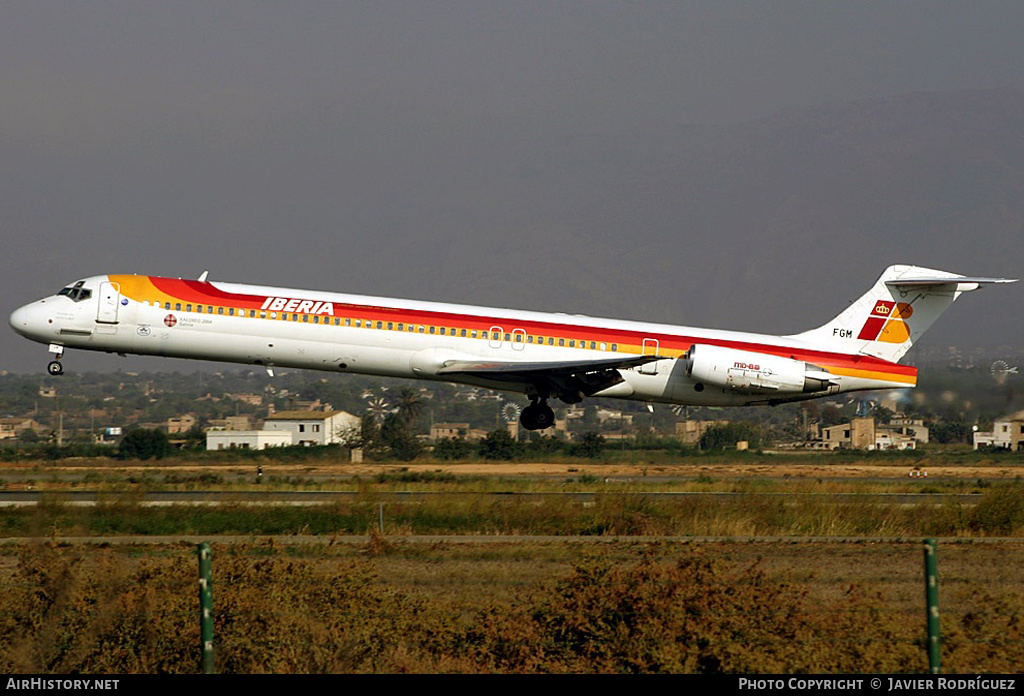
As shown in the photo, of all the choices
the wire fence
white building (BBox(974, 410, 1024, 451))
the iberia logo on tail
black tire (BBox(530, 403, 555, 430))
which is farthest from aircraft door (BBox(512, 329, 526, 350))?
white building (BBox(974, 410, 1024, 451))

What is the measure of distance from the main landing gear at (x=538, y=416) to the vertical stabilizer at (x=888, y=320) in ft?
25.2

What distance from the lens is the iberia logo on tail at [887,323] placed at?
112 feet

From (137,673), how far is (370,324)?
20.6m

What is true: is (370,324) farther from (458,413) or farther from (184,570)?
(458,413)

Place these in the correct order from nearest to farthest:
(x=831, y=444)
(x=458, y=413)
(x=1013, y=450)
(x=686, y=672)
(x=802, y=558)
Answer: (x=686, y=672) < (x=802, y=558) < (x=1013, y=450) < (x=831, y=444) < (x=458, y=413)

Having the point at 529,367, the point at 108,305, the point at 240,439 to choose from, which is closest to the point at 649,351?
the point at 529,367

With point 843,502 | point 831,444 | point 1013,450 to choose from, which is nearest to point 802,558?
point 843,502

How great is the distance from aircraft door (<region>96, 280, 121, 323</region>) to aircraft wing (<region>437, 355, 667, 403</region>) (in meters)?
8.70

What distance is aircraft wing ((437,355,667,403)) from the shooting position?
31.3 metres

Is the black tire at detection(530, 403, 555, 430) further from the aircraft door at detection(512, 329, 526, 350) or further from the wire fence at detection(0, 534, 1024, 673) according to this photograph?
the wire fence at detection(0, 534, 1024, 673)

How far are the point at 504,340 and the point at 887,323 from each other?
451 inches

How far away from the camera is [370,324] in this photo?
3108 centimetres

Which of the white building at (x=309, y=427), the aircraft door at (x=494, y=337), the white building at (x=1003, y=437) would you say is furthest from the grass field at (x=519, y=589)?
the white building at (x=309, y=427)

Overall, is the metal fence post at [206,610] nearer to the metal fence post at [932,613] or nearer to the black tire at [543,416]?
the metal fence post at [932,613]
